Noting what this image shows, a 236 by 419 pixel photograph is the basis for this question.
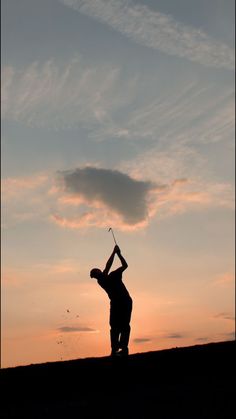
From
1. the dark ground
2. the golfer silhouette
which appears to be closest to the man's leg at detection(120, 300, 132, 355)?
the golfer silhouette

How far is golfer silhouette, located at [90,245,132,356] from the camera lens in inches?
400

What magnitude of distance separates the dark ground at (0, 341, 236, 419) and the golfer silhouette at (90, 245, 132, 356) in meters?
0.50

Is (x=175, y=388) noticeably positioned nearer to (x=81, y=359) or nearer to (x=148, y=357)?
(x=148, y=357)

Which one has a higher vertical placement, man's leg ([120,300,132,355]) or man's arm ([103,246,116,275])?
man's arm ([103,246,116,275])

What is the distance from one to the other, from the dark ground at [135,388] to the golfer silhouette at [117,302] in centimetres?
50

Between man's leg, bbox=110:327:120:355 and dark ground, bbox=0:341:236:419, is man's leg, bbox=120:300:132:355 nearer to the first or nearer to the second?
man's leg, bbox=110:327:120:355

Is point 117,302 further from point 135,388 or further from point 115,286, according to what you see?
point 135,388

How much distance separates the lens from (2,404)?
905 cm

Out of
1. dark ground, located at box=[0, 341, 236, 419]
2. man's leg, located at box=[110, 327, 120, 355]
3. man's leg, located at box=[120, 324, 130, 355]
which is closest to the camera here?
dark ground, located at box=[0, 341, 236, 419]

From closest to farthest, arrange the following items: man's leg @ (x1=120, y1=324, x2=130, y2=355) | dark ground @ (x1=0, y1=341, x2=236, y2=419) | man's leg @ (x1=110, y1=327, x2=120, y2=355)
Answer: dark ground @ (x1=0, y1=341, x2=236, y2=419) < man's leg @ (x1=120, y1=324, x2=130, y2=355) < man's leg @ (x1=110, y1=327, x2=120, y2=355)

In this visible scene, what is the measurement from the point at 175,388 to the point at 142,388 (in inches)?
21.5

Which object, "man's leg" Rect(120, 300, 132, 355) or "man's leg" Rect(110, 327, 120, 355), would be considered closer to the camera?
"man's leg" Rect(120, 300, 132, 355)

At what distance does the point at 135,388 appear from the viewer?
25.9 feet

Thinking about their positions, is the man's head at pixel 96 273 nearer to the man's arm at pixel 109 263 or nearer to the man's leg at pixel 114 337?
the man's arm at pixel 109 263
